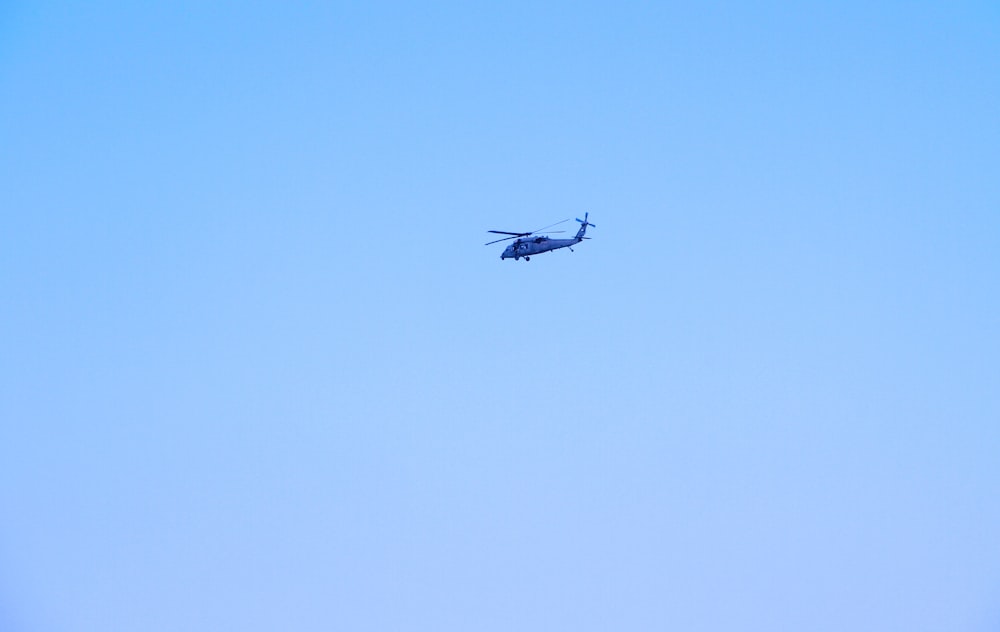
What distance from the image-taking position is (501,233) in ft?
320

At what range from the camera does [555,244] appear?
321ft

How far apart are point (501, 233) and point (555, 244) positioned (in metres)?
3.45
